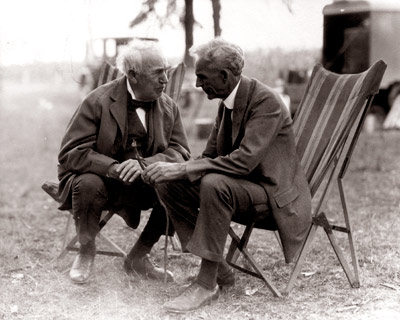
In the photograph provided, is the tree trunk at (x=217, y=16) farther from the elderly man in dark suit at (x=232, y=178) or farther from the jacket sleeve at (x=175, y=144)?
the elderly man in dark suit at (x=232, y=178)

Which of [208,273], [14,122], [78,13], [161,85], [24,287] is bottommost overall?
[14,122]

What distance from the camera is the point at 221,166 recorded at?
3512 mm

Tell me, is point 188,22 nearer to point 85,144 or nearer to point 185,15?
point 185,15

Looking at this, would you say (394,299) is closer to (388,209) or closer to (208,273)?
(208,273)

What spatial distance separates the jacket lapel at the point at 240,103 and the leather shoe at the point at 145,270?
1119 millimetres

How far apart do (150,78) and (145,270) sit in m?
1.28

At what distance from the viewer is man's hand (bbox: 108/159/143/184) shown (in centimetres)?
376

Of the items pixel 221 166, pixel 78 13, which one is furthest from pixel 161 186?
pixel 78 13

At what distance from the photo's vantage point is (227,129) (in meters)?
3.82

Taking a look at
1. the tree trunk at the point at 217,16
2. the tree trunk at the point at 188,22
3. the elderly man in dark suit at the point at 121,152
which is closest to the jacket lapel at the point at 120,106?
the elderly man in dark suit at the point at 121,152

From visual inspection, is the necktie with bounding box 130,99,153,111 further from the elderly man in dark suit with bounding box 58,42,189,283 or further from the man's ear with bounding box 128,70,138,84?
the man's ear with bounding box 128,70,138,84

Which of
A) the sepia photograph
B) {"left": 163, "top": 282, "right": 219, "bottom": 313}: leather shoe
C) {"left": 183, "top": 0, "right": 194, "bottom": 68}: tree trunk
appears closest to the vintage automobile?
the sepia photograph

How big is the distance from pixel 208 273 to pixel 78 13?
2.49m

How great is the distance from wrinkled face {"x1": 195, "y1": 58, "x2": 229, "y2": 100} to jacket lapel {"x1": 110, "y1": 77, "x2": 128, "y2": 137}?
0.62 metres
